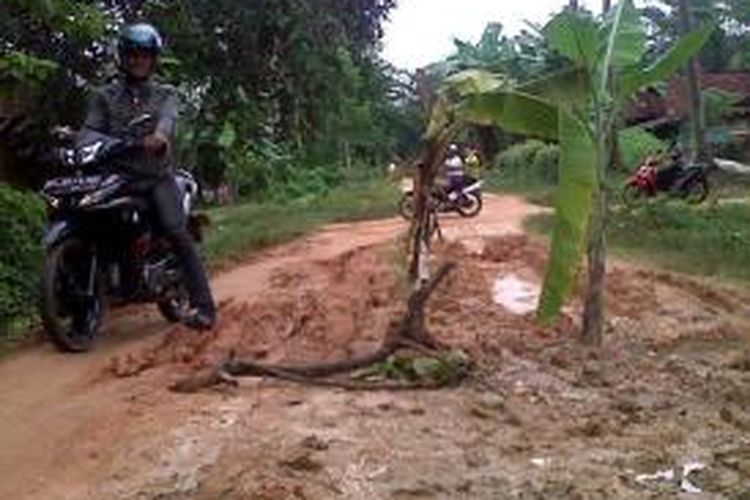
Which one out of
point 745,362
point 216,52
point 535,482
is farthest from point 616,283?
point 216,52

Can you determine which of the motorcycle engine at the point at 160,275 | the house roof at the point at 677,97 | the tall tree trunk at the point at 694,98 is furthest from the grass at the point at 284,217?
the house roof at the point at 677,97

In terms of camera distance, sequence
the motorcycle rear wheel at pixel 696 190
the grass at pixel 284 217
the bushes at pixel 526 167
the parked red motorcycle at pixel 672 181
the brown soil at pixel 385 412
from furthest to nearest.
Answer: the bushes at pixel 526 167, the parked red motorcycle at pixel 672 181, the motorcycle rear wheel at pixel 696 190, the grass at pixel 284 217, the brown soil at pixel 385 412

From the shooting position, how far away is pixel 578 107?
23.0 ft

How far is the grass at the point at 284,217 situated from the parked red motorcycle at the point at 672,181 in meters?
3.84

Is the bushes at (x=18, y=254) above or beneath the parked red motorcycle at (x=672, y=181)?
above

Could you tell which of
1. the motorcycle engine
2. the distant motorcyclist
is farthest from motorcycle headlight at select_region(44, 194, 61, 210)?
the distant motorcyclist

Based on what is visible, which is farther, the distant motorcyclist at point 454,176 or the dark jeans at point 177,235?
the distant motorcyclist at point 454,176

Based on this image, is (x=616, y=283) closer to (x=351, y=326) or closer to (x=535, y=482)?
(x=351, y=326)

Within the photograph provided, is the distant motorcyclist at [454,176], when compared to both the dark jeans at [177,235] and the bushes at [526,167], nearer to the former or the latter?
the bushes at [526,167]

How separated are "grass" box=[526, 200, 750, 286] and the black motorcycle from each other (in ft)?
17.4

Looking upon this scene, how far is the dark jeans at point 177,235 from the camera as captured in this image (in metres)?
7.00

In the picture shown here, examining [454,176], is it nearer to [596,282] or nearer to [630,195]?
[630,195]

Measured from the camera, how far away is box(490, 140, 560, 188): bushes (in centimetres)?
2664

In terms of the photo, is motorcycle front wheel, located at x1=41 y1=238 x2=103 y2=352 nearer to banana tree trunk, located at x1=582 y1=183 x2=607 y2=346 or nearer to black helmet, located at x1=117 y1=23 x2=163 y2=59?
black helmet, located at x1=117 y1=23 x2=163 y2=59
